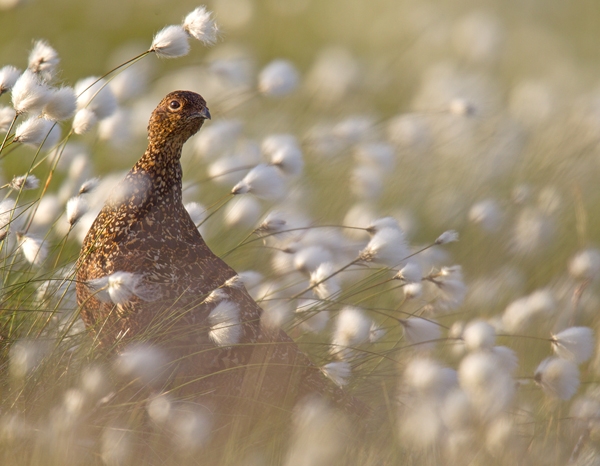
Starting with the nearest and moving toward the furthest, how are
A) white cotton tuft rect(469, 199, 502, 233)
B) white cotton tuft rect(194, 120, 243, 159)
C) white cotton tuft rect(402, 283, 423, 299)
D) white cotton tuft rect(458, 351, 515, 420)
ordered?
white cotton tuft rect(458, 351, 515, 420) → white cotton tuft rect(402, 283, 423, 299) → white cotton tuft rect(194, 120, 243, 159) → white cotton tuft rect(469, 199, 502, 233)

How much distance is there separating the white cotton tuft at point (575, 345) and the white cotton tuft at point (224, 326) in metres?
1.33

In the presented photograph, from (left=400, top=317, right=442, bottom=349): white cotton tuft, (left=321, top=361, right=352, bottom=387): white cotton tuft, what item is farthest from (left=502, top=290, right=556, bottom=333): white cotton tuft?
(left=321, top=361, right=352, bottom=387): white cotton tuft

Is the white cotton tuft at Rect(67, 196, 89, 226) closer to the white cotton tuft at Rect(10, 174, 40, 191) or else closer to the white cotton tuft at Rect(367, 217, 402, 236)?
the white cotton tuft at Rect(10, 174, 40, 191)

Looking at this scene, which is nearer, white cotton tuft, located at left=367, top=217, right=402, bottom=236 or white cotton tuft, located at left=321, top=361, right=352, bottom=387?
white cotton tuft, located at left=321, top=361, right=352, bottom=387

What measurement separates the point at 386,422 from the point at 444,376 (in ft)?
1.36

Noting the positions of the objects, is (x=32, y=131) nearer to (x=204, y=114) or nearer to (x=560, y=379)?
(x=204, y=114)

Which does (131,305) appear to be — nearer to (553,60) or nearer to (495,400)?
(495,400)

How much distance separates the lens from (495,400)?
2.71 metres

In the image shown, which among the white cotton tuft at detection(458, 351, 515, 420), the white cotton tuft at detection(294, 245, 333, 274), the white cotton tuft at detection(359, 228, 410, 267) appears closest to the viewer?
the white cotton tuft at detection(458, 351, 515, 420)

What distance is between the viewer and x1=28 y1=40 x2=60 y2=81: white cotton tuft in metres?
A: 3.33

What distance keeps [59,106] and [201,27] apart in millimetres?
644

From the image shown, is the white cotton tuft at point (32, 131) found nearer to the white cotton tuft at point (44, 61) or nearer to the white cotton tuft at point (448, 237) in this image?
the white cotton tuft at point (44, 61)

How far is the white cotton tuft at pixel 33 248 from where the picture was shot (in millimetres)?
3113

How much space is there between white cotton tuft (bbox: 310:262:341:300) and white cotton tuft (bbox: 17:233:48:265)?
1.15m
